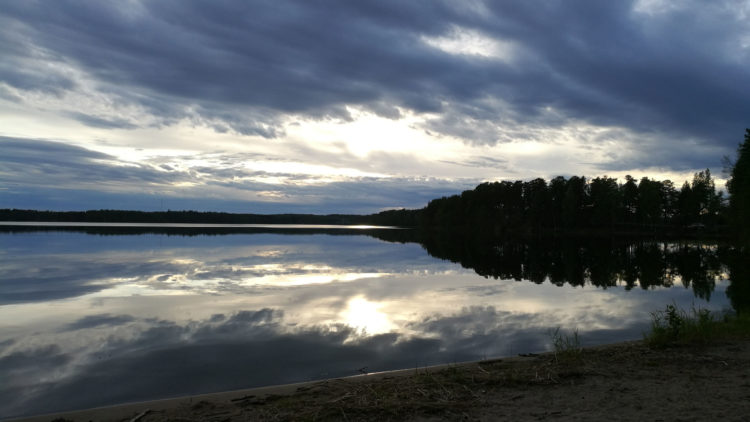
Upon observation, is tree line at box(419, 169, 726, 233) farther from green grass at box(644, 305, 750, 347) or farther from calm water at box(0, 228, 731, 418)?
green grass at box(644, 305, 750, 347)

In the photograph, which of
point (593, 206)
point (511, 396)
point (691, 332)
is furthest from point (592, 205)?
point (511, 396)

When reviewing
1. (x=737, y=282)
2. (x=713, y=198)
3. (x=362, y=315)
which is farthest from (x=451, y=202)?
(x=362, y=315)

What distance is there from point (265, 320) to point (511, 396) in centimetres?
920

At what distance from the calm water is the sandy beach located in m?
1.24

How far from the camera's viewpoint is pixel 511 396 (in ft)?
23.4

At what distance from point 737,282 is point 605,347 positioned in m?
20.2

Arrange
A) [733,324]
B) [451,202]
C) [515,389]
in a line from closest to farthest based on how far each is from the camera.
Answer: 1. [515,389]
2. [733,324]
3. [451,202]

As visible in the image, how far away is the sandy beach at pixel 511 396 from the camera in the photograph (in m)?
6.37

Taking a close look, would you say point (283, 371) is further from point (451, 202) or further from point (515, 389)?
point (451, 202)

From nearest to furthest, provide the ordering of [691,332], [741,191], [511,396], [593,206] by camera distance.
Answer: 1. [511,396]
2. [691,332]
3. [741,191]
4. [593,206]

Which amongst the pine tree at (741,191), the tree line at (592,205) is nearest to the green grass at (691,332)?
the pine tree at (741,191)

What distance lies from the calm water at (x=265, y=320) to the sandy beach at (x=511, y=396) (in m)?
1.24

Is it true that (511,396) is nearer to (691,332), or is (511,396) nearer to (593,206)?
(691,332)

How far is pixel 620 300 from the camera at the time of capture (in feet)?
63.3
